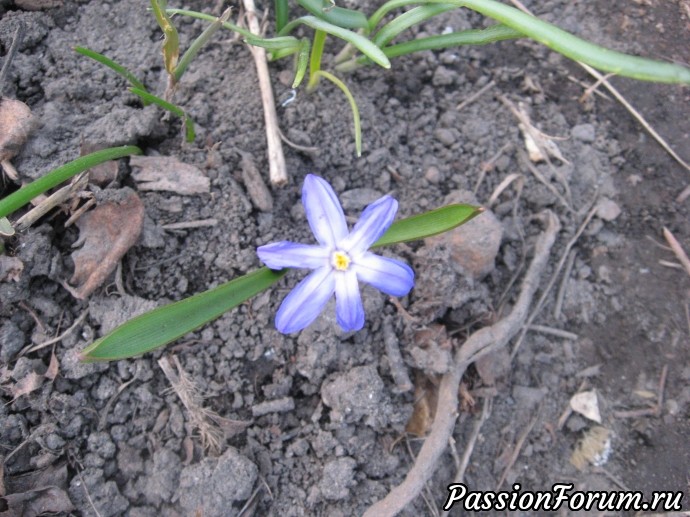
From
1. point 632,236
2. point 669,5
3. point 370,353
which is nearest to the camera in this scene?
point 370,353

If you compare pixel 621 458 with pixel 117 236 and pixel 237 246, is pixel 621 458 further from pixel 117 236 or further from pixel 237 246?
pixel 117 236

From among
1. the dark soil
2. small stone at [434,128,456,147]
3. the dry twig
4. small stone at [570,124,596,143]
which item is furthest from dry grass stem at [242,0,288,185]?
small stone at [570,124,596,143]

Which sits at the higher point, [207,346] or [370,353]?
[207,346]

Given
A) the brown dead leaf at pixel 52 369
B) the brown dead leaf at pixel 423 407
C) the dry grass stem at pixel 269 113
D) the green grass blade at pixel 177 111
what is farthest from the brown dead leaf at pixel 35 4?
the brown dead leaf at pixel 423 407

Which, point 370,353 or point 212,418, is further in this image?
point 370,353

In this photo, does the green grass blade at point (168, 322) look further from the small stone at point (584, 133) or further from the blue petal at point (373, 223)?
the small stone at point (584, 133)

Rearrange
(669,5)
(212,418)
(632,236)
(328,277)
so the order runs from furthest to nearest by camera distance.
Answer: (669,5)
(632,236)
(212,418)
(328,277)

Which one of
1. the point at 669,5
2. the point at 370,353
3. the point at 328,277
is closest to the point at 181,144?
the point at 328,277

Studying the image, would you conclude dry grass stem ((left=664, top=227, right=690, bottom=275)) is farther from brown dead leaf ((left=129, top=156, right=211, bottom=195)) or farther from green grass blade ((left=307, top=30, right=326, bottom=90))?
brown dead leaf ((left=129, top=156, right=211, bottom=195))
